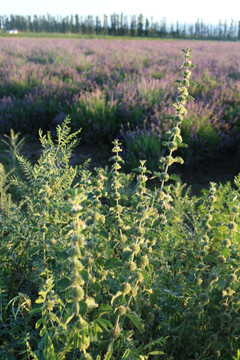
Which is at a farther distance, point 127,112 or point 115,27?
point 115,27

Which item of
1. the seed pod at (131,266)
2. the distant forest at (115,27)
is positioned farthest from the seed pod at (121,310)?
the distant forest at (115,27)

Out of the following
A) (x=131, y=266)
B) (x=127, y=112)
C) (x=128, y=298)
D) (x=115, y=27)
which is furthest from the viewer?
(x=115, y=27)

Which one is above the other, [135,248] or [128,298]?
[135,248]

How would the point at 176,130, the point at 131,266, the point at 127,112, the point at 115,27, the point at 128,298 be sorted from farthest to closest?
the point at 115,27
the point at 127,112
the point at 128,298
the point at 176,130
the point at 131,266

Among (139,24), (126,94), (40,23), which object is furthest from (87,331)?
(40,23)

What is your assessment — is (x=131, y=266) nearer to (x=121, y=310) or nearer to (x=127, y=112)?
(x=121, y=310)

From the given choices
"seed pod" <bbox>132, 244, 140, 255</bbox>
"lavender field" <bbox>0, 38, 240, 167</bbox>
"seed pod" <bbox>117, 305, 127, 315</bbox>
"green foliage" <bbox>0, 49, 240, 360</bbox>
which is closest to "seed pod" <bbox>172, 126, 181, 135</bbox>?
"green foliage" <bbox>0, 49, 240, 360</bbox>

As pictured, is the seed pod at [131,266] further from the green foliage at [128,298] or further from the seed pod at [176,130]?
the seed pod at [176,130]

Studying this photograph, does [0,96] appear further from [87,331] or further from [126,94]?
[87,331]

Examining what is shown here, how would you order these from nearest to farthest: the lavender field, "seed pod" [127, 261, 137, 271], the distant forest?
"seed pod" [127, 261, 137, 271] → the lavender field → the distant forest

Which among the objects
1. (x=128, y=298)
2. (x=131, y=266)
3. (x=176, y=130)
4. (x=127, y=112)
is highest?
(x=176, y=130)

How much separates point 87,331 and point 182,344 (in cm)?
66

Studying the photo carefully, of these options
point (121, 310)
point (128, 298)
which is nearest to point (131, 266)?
point (121, 310)

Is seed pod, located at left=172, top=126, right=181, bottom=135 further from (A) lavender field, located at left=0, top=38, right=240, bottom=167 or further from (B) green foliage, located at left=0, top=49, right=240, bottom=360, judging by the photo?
(A) lavender field, located at left=0, top=38, right=240, bottom=167
